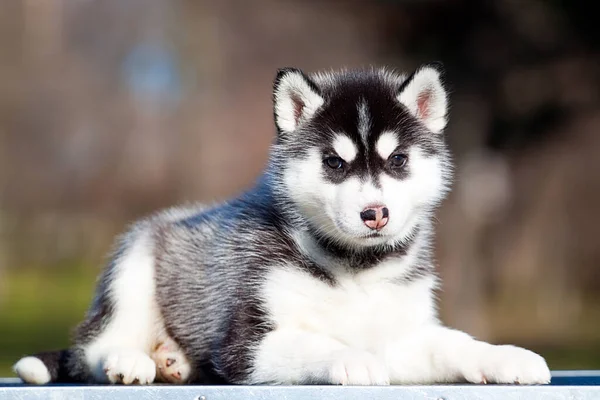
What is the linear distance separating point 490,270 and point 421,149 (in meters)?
12.1

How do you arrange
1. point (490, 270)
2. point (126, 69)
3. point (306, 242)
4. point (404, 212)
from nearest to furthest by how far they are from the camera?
point (404, 212), point (306, 242), point (490, 270), point (126, 69)

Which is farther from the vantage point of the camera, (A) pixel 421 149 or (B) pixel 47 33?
(B) pixel 47 33

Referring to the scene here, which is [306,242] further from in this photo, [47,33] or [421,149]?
[47,33]

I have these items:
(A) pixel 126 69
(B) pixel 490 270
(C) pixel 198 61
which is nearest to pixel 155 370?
(B) pixel 490 270

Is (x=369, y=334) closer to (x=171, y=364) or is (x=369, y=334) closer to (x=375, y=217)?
(x=375, y=217)

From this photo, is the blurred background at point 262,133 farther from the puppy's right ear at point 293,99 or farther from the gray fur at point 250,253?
the puppy's right ear at point 293,99

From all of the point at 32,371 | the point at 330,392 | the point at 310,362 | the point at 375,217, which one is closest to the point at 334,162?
the point at 375,217

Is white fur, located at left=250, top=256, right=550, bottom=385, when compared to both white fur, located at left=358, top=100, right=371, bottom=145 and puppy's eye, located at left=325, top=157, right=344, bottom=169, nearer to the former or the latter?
puppy's eye, located at left=325, top=157, right=344, bottom=169

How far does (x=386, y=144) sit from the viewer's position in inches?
155

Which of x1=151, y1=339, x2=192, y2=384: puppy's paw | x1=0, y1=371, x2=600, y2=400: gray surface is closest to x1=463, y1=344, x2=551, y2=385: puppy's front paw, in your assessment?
x1=0, y1=371, x2=600, y2=400: gray surface

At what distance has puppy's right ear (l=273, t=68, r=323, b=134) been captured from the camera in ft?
13.6

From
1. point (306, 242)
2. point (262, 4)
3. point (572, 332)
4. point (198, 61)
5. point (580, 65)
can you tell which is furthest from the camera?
point (198, 61)

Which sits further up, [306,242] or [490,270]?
[306,242]

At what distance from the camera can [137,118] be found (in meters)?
19.9
